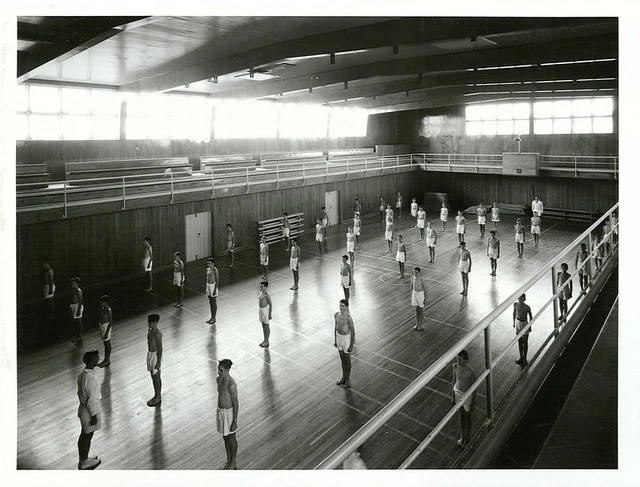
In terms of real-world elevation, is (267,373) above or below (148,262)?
below

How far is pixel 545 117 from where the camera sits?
84.7ft

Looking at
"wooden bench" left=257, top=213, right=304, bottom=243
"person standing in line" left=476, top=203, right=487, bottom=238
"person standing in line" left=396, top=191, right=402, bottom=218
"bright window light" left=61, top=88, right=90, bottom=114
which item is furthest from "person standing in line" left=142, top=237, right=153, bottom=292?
"person standing in line" left=396, top=191, right=402, bottom=218

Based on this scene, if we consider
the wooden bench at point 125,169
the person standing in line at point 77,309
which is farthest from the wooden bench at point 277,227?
the person standing in line at point 77,309

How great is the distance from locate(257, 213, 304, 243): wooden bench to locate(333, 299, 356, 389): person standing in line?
10.8 meters

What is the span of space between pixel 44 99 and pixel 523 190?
77.9ft

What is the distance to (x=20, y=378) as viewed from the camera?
8.62 meters

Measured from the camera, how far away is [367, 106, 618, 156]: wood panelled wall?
24.6 m

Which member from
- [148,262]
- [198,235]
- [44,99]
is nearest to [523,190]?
[198,235]

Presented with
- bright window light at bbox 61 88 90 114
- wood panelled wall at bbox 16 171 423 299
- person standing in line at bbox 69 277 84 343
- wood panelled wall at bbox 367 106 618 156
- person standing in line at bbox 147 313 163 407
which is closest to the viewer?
person standing in line at bbox 147 313 163 407

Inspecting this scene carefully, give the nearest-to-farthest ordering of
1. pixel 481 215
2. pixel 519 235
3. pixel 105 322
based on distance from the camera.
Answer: pixel 105 322 → pixel 519 235 → pixel 481 215

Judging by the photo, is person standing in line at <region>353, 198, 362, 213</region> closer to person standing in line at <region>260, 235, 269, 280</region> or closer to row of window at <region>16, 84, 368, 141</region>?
row of window at <region>16, 84, 368, 141</region>

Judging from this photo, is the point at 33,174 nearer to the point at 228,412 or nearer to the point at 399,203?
the point at 228,412
